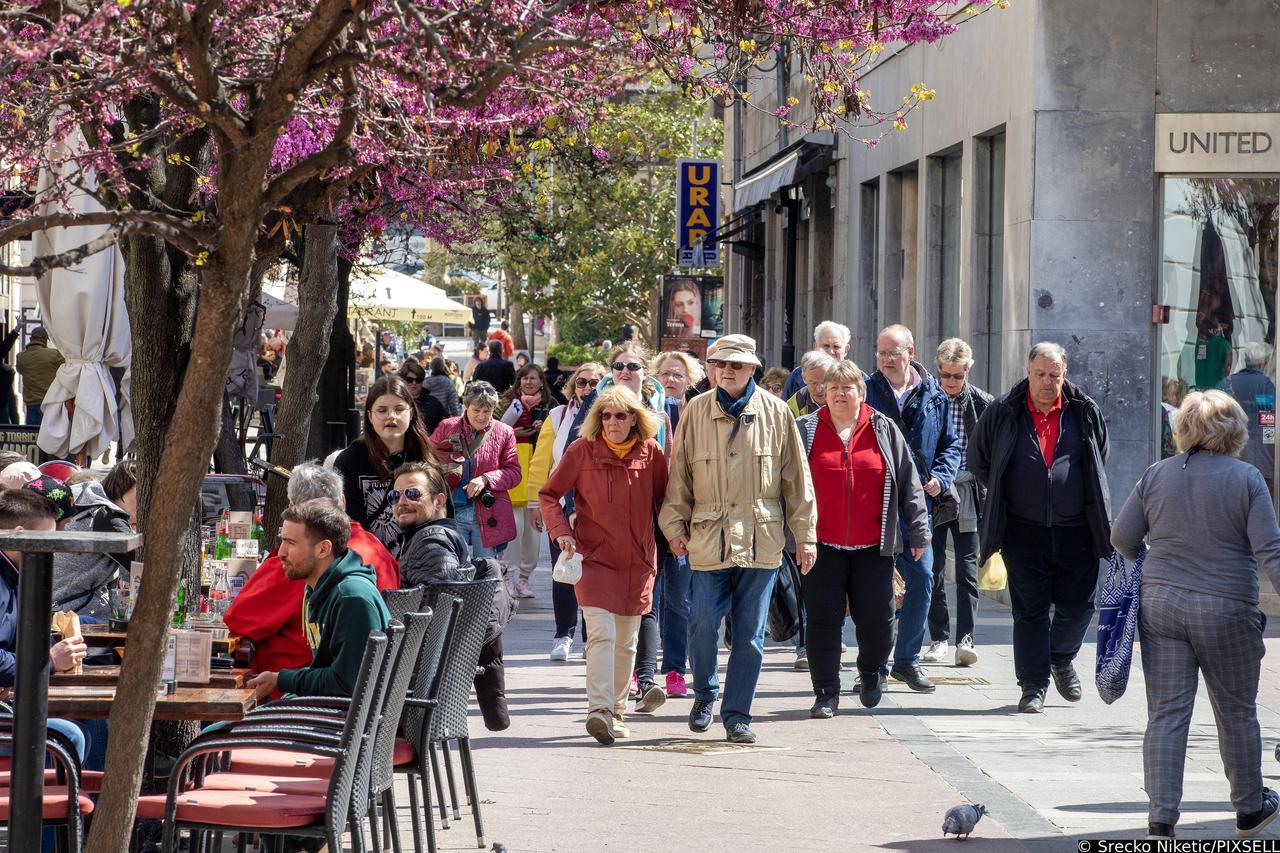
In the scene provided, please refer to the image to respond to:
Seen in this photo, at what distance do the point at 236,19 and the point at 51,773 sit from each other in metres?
2.54

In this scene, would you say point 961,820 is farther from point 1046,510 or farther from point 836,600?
point 1046,510

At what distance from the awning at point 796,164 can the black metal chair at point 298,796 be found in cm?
1821

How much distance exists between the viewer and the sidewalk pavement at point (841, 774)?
7031mm

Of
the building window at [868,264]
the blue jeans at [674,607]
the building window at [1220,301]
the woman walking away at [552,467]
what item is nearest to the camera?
the blue jeans at [674,607]

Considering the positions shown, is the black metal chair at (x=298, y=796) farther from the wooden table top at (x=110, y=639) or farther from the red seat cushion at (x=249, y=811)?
the wooden table top at (x=110, y=639)

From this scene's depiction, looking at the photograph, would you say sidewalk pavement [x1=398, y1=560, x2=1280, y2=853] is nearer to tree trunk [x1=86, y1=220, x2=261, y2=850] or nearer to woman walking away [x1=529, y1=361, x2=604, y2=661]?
woman walking away [x1=529, y1=361, x2=604, y2=661]

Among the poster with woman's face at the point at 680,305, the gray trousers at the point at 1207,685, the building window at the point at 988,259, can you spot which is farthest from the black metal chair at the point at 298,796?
the poster with woman's face at the point at 680,305

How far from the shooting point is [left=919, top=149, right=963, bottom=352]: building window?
18.8 metres

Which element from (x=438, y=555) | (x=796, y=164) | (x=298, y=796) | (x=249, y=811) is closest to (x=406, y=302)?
(x=796, y=164)

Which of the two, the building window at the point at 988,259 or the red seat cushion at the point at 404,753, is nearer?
the red seat cushion at the point at 404,753

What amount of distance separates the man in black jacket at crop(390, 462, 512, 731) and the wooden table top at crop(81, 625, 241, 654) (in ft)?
3.34

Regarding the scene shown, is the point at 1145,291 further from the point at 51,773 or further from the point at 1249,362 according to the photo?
the point at 51,773

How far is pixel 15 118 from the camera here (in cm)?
605

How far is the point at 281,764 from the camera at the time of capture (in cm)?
597
